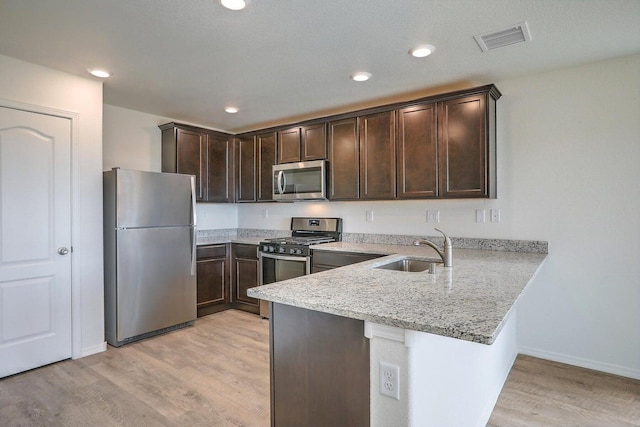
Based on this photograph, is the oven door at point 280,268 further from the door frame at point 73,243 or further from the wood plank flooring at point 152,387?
the door frame at point 73,243

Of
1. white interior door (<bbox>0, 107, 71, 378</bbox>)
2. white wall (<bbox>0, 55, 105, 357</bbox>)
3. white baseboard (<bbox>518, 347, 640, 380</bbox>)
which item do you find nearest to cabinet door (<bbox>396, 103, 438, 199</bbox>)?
white baseboard (<bbox>518, 347, 640, 380</bbox>)

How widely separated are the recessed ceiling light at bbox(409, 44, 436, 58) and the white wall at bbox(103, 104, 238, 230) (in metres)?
3.12

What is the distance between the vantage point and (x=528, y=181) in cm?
303

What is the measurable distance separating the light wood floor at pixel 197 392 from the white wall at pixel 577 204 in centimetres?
31

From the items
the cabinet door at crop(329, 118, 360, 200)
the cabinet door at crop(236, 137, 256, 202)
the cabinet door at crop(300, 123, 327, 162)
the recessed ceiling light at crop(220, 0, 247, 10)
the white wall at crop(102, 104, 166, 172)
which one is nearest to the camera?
the recessed ceiling light at crop(220, 0, 247, 10)

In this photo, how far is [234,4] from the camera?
1.96m

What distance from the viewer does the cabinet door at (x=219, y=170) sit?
4.46 meters

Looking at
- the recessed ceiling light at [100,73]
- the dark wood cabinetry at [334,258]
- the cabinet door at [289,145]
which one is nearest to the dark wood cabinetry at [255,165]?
the cabinet door at [289,145]

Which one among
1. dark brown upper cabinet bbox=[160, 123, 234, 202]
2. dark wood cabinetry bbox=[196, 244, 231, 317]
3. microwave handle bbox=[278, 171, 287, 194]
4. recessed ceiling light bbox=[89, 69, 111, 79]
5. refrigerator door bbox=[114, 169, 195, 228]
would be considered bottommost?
dark wood cabinetry bbox=[196, 244, 231, 317]

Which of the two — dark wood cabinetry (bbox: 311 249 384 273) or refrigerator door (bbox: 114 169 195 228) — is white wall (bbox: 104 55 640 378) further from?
refrigerator door (bbox: 114 169 195 228)

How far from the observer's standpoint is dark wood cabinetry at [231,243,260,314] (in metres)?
4.21

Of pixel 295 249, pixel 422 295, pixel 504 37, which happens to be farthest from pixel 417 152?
pixel 422 295

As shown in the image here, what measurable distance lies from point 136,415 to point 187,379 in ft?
1.57

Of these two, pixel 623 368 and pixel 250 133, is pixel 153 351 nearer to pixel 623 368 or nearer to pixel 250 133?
pixel 250 133
